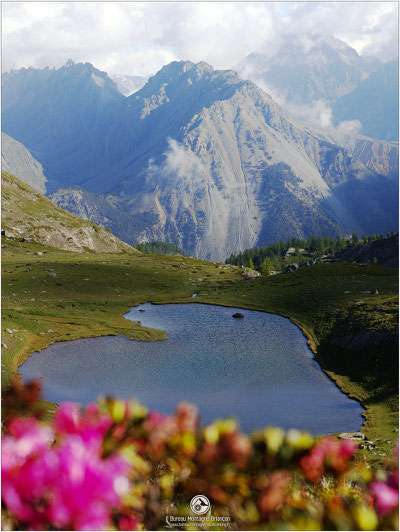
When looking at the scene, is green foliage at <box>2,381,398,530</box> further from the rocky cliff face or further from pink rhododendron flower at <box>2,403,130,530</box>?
the rocky cliff face

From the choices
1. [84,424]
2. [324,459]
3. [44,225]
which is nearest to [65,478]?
[84,424]

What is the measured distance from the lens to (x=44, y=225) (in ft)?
503

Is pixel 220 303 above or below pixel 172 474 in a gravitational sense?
below

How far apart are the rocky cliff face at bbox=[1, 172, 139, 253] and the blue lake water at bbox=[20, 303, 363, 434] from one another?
103 m

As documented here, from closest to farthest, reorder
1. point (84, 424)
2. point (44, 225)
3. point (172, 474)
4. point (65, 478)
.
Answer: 1. point (65, 478)
2. point (84, 424)
3. point (172, 474)
4. point (44, 225)

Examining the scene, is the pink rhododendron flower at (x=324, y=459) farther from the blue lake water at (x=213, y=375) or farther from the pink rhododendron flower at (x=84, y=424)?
the blue lake water at (x=213, y=375)

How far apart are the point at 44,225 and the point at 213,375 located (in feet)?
430

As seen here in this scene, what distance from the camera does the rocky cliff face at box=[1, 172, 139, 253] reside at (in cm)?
14562

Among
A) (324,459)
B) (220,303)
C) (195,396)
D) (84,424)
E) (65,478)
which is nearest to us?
(65,478)

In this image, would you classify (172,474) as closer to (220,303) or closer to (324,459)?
(324,459)

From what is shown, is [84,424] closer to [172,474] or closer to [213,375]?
[172,474]

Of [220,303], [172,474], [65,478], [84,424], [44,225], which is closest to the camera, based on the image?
[65,478]

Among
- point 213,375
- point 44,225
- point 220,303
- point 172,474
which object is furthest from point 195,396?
point 44,225

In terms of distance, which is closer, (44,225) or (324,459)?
(324,459)
